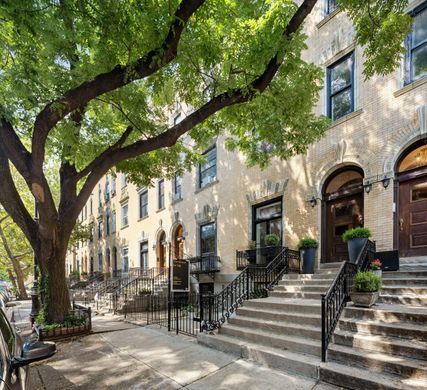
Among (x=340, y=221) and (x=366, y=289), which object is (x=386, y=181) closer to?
(x=340, y=221)

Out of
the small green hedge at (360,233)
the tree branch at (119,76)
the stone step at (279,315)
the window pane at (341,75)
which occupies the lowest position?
the stone step at (279,315)

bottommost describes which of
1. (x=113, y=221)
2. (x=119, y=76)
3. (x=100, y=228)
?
(x=100, y=228)

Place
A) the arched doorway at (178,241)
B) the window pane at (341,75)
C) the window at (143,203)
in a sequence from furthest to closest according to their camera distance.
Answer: the window at (143,203) < the arched doorway at (178,241) < the window pane at (341,75)

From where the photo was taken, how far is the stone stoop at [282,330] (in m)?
5.17

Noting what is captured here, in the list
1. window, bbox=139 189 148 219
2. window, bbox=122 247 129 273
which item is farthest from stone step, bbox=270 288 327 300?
window, bbox=122 247 129 273

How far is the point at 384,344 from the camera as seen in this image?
4.61 meters

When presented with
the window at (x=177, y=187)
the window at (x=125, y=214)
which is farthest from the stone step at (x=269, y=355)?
the window at (x=125, y=214)

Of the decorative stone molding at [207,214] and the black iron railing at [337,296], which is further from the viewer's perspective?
the decorative stone molding at [207,214]

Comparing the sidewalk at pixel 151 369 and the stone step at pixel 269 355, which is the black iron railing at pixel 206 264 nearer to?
the sidewalk at pixel 151 369

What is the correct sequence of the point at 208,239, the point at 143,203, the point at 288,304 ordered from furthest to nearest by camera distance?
the point at 143,203 < the point at 208,239 < the point at 288,304

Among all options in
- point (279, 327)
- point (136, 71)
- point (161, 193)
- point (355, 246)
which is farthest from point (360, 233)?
point (161, 193)

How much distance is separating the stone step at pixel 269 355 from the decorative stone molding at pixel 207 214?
813cm

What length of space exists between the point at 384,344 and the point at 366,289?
117 centimetres

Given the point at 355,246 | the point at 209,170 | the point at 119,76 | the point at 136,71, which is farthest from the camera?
the point at 209,170
